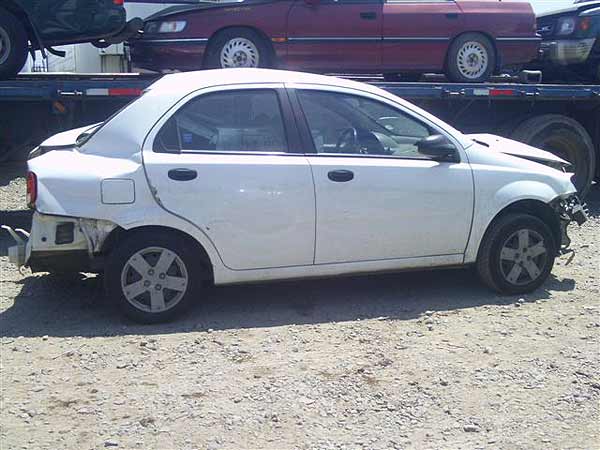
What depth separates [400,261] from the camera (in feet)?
17.0

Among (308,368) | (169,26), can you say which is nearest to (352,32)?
(169,26)

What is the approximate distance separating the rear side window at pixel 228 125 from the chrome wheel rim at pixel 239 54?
3447mm

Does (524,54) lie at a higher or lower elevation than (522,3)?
lower

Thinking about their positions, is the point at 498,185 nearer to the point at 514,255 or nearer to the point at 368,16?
the point at 514,255

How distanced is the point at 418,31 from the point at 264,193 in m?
5.00

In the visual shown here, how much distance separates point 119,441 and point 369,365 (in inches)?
62.1

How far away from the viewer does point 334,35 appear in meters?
8.51

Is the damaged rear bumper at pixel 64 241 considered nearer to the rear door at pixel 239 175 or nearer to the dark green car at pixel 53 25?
the rear door at pixel 239 175

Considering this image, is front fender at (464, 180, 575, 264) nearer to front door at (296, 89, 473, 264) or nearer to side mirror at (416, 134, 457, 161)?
front door at (296, 89, 473, 264)

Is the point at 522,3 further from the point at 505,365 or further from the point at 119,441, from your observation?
the point at 119,441

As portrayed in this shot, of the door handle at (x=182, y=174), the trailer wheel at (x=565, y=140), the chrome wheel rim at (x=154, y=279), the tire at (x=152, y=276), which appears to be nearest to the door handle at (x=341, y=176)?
the door handle at (x=182, y=174)

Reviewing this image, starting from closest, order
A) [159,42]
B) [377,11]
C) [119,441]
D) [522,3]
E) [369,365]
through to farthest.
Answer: [119,441] < [369,365] < [159,42] < [377,11] < [522,3]

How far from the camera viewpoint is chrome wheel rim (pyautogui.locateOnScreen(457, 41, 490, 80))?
907cm

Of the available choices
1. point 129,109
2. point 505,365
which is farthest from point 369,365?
point 129,109
